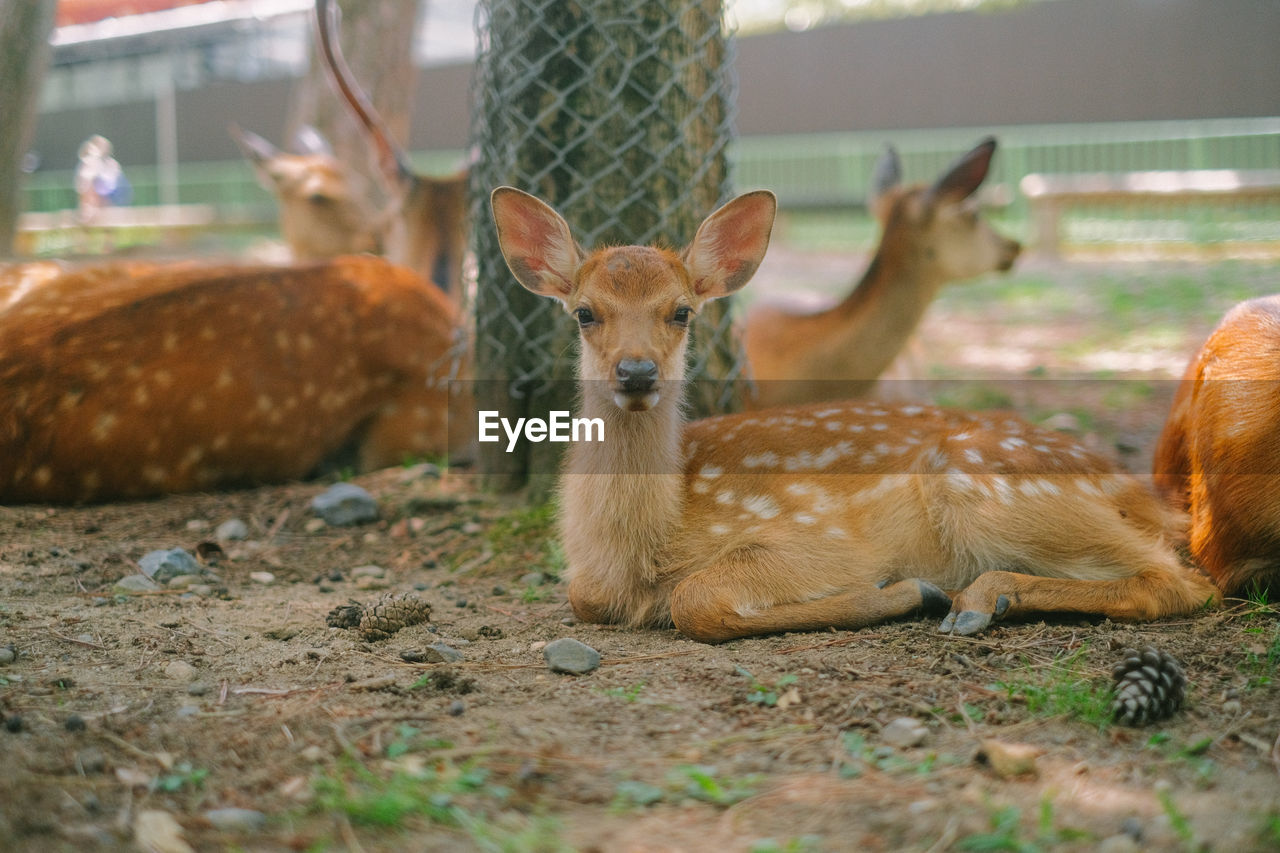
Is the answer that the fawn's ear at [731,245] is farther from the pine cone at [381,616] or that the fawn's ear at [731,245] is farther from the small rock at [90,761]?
the small rock at [90,761]

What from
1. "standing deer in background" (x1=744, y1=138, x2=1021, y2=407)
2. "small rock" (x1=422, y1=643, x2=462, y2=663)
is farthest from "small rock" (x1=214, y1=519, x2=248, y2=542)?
"standing deer in background" (x1=744, y1=138, x2=1021, y2=407)

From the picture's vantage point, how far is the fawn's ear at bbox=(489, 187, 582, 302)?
12.5 ft

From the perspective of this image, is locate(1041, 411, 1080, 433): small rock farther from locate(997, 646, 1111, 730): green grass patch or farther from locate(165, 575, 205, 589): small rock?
locate(165, 575, 205, 589): small rock

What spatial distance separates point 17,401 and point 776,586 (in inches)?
126

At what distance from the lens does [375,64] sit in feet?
32.1

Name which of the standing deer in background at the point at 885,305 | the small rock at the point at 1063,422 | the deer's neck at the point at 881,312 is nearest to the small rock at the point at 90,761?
the standing deer in background at the point at 885,305

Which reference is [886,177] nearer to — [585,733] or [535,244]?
[535,244]

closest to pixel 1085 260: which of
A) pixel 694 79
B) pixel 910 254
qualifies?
pixel 910 254

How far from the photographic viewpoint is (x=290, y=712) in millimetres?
2680

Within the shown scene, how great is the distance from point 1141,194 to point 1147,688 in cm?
1252

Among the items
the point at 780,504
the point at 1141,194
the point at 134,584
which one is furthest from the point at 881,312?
the point at 1141,194

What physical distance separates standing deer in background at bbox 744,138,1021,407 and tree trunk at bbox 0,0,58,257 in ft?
17.1

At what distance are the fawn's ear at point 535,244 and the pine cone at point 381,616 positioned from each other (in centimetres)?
114

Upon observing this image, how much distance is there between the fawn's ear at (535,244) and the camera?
380 cm
